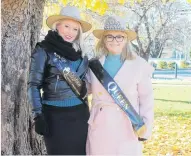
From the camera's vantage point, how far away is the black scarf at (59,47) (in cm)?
342

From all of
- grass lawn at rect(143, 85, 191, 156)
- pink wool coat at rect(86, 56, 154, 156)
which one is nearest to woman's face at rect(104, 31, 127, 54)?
pink wool coat at rect(86, 56, 154, 156)

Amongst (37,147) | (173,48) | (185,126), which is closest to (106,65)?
(37,147)

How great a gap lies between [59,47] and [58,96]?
395mm

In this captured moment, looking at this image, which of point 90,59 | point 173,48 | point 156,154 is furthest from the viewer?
point 173,48

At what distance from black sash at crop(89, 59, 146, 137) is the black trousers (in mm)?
301

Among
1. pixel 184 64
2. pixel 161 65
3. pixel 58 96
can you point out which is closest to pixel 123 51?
pixel 58 96

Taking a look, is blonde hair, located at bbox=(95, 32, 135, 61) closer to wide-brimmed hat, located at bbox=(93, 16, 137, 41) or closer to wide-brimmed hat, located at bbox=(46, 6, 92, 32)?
wide-brimmed hat, located at bbox=(93, 16, 137, 41)

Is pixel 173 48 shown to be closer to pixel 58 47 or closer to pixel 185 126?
pixel 185 126

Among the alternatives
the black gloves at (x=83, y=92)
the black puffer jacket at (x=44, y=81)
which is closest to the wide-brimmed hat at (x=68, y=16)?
the black puffer jacket at (x=44, y=81)

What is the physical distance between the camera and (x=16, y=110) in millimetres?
4367

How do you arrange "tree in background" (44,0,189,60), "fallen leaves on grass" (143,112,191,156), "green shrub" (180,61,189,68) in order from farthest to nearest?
"green shrub" (180,61,189,68)
"tree in background" (44,0,189,60)
"fallen leaves on grass" (143,112,191,156)

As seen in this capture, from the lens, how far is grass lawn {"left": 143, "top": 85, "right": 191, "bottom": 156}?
6959 mm

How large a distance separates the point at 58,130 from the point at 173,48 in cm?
3767

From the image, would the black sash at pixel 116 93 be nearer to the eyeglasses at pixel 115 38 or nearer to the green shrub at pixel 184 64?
the eyeglasses at pixel 115 38
